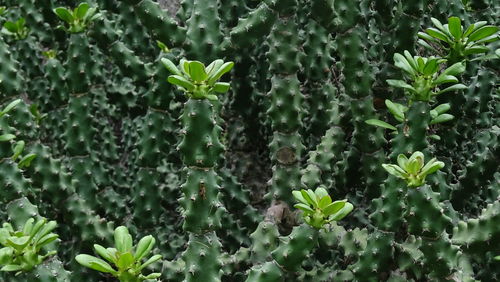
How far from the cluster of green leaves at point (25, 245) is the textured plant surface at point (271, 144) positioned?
0.01 m

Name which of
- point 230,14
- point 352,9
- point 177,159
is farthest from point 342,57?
point 177,159

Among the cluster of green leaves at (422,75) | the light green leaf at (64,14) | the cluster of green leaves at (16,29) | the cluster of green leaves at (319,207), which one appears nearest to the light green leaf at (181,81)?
the cluster of green leaves at (319,207)

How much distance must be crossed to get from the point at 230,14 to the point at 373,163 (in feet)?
3.07

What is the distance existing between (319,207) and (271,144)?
1.92 ft

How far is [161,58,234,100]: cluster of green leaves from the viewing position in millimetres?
1642

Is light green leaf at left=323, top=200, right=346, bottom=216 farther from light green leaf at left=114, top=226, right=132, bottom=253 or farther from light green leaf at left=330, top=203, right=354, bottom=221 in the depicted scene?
light green leaf at left=114, top=226, right=132, bottom=253

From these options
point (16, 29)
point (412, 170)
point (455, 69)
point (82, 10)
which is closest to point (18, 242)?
point (412, 170)

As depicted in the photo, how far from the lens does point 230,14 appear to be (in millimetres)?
2615

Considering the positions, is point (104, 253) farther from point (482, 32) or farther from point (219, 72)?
point (482, 32)

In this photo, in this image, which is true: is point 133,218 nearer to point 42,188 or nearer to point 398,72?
point 42,188

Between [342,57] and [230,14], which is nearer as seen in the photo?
[342,57]

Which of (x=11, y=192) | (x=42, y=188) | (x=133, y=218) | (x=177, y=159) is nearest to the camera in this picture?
(x=11, y=192)

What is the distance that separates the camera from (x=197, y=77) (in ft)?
5.45

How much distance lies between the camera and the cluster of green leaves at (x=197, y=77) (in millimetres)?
1642
